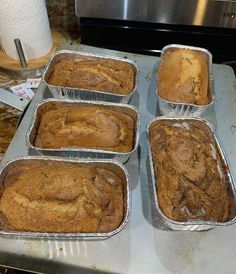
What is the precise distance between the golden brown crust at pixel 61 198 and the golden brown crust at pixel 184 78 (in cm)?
38

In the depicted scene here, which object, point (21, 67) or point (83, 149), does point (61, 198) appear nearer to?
point (83, 149)

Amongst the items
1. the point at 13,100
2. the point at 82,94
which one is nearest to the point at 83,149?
the point at 82,94

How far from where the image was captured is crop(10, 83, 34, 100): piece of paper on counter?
1.17 m

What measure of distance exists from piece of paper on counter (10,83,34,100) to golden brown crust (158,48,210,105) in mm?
532

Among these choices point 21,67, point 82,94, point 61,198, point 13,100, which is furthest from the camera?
point 21,67

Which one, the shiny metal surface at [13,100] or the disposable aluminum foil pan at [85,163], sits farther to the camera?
the shiny metal surface at [13,100]

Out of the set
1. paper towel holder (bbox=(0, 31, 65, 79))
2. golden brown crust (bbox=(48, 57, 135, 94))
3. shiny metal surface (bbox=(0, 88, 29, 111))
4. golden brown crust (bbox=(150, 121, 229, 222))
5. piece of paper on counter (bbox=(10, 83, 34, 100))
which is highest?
golden brown crust (bbox=(48, 57, 135, 94))

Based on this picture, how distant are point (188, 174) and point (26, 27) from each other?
873 mm

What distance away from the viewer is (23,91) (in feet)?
3.89

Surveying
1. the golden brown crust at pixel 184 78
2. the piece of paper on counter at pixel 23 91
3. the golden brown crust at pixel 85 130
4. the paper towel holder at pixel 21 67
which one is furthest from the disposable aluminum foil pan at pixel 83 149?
the paper towel holder at pixel 21 67

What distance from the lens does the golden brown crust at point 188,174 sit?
0.72m

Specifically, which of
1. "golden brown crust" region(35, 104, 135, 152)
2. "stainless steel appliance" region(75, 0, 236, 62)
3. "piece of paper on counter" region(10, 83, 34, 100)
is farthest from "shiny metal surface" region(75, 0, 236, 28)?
"golden brown crust" region(35, 104, 135, 152)

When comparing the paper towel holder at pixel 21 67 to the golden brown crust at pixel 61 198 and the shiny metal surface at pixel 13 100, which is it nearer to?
the shiny metal surface at pixel 13 100

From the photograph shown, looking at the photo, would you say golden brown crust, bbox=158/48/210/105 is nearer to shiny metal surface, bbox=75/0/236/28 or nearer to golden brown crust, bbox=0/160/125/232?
shiny metal surface, bbox=75/0/236/28
